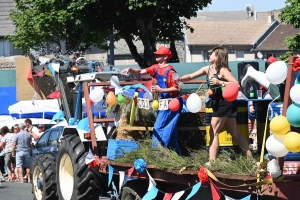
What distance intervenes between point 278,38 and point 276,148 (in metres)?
53.5

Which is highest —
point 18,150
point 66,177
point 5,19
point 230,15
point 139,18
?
point 230,15

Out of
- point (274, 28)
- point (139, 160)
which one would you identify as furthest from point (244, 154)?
point (274, 28)

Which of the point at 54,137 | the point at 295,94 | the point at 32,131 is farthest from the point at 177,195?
the point at 32,131

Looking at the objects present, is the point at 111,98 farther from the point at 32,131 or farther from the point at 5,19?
the point at 5,19

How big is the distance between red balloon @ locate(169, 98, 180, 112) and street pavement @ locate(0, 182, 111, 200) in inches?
239

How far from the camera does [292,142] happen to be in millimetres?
6582

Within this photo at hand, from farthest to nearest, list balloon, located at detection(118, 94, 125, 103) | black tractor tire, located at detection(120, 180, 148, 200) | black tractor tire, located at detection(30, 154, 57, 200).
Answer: black tractor tire, located at detection(30, 154, 57, 200)
balloon, located at detection(118, 94, 125, 103)
black tractor tire, located at detection(120, 180, 148, 200)

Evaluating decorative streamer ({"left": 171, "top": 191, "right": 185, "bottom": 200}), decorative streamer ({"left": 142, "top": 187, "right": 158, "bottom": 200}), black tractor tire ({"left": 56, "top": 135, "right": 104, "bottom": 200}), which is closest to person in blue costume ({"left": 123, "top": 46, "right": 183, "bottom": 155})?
decorative streamer ({"left": 142, "top": 187, "right": 158, "bottom": 200})

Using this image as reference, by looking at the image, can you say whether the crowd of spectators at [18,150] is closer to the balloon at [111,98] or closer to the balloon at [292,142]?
the balloon at [111,98]

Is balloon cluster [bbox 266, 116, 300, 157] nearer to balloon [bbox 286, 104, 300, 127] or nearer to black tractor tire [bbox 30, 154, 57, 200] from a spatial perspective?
balloon [bbox 286, 104, 300, 127]

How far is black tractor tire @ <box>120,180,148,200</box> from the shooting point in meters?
9.73

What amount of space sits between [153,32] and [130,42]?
3.38 feet

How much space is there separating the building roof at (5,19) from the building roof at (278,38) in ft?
62.8

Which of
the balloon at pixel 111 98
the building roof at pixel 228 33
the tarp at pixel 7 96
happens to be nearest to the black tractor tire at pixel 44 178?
the balloon at pixel 111 98
